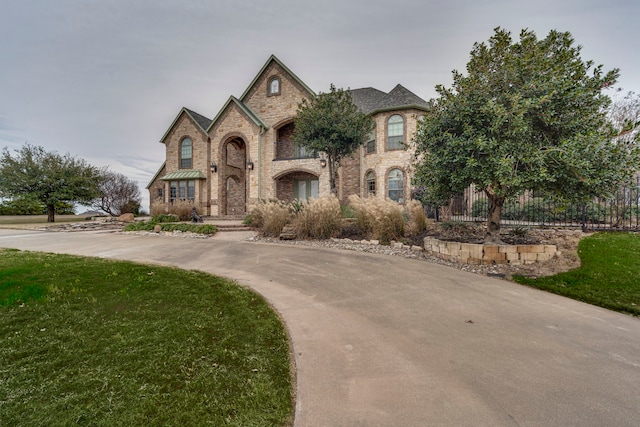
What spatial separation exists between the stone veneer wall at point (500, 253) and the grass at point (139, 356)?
4.91 m

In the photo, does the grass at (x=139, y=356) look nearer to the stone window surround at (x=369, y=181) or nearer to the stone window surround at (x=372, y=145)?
the stone window surround at (x=369, y=181)

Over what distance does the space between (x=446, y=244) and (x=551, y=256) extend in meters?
2.09

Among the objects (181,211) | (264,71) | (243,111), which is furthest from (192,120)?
(181,211)

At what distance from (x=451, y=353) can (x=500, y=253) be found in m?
4.48

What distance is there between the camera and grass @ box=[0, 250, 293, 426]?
1.54m

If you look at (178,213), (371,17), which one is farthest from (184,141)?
(371,17)

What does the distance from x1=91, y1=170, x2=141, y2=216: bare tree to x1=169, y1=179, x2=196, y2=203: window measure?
8.76m

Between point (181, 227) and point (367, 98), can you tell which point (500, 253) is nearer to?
point (181, 227)

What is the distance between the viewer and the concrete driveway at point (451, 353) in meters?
1.67

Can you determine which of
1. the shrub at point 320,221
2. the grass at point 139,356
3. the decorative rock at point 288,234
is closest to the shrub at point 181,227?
the decorative rock at point 288,234

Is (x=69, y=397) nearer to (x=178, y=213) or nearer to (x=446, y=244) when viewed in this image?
(x=446, y=244)

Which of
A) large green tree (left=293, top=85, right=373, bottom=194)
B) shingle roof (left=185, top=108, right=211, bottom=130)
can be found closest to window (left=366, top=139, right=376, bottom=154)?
large green tree (left=293, top=85, right=373, bottom=194)

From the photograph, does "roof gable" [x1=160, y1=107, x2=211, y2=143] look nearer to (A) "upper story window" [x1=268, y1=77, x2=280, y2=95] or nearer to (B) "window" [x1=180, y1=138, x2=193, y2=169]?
(B) "window" [x1=180, y1=138, x2=193, y2=169]

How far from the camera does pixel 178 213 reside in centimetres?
1565
